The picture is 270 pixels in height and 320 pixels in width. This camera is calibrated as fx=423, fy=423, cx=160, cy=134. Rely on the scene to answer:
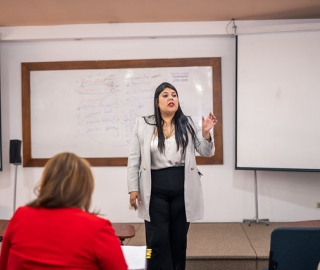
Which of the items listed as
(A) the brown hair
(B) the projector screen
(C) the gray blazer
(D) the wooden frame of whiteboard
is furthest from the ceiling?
(A) the brown hair

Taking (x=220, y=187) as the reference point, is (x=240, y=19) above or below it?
above

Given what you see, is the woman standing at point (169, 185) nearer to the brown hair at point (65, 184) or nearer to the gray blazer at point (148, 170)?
the gray blazer at point (148, 170)

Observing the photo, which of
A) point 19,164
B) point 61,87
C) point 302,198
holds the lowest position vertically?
point 302,198

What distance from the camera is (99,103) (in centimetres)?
471

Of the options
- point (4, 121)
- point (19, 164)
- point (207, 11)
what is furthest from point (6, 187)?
point (207, 11)

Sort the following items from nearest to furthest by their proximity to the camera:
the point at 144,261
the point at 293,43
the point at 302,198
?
Result: 1. the point at 144,261
2. the point at 293,43
3. the point at 302,198

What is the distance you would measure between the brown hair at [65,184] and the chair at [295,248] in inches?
37.7

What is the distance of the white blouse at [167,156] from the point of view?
263 cm

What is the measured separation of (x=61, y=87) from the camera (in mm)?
4742

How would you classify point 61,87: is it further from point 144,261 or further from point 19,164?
point 144,261

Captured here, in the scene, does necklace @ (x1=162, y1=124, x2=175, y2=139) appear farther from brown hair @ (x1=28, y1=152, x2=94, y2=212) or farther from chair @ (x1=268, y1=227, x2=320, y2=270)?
brown hair @ (x1=28, y1=152, x2=94, y2=212)

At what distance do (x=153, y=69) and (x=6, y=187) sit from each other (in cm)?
215

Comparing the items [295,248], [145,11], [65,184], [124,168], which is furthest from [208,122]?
[124,168]

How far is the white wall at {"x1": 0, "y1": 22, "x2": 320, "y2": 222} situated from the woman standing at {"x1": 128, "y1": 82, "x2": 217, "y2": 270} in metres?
2.03
